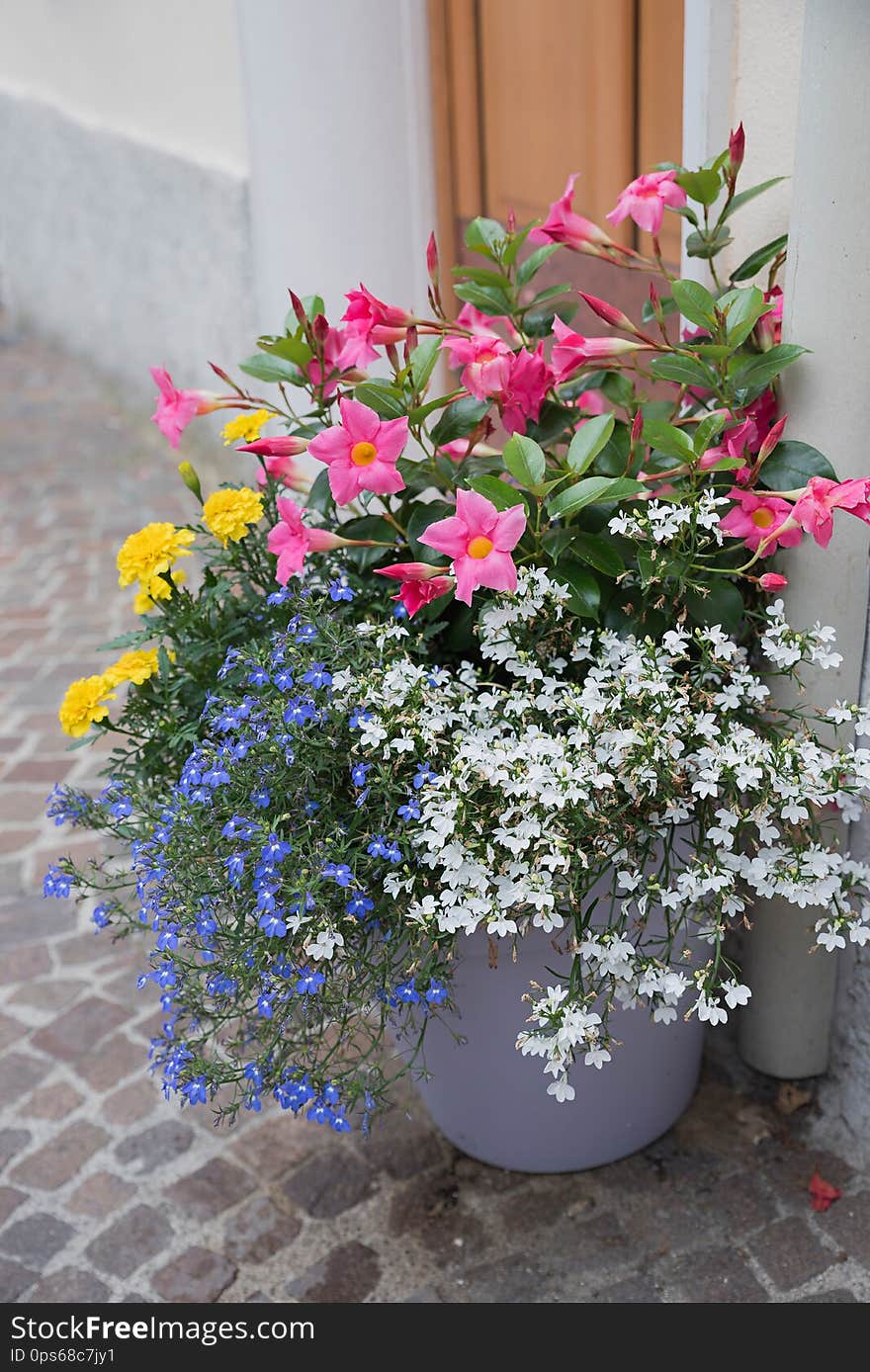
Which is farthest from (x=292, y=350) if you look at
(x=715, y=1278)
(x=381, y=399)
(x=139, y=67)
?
(x=139, y=67)

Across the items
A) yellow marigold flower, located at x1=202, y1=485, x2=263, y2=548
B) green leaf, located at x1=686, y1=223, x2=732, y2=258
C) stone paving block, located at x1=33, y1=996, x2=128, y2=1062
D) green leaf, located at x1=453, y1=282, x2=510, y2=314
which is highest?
green leaf, located at x1=686, y1=223, x2=732, y2=258

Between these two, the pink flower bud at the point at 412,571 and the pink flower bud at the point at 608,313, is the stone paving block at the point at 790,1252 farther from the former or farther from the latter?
the pink flower bud at the point at 608,313

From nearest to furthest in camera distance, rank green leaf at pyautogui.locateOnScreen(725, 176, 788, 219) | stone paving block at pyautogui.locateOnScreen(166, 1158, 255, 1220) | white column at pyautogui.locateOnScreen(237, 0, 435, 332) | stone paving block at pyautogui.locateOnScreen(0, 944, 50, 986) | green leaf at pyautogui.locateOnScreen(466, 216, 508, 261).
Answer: green leaf at pyautogui.locateOnScreen(725, 176, 788, 219) → green leaf at pyautogui.locateOnScreen(466, 216, 508, 261) → stone paving block at pyautogui.locateOnScreen(166, 1158, 255, 1220) → stone paving block at pyautogui.locateOnScreen(0, 944, 50, 986) → white column at pyautogui.locateOnScreen(237, 0, 435, 332)

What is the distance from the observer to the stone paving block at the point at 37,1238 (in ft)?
7.61

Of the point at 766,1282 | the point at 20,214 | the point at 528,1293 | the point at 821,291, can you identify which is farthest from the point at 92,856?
the point at 20,214

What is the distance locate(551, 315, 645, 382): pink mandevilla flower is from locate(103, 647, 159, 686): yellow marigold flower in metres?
0.82

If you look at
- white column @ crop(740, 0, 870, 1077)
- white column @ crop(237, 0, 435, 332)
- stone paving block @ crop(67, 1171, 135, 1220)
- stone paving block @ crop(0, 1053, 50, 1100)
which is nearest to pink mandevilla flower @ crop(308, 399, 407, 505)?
white column @ crop(740, 0, 870, 1077)

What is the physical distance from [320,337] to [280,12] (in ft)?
6.31

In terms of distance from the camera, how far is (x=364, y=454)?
1.95m

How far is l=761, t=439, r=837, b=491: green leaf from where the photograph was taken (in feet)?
6.44

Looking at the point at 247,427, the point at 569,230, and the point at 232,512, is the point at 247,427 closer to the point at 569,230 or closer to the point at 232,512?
the point at 232,512

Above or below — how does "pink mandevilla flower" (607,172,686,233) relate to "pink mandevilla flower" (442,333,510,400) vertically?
above

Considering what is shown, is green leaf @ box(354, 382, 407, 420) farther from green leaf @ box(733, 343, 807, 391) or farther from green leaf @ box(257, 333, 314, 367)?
green leaf @ box(733, 343, 807, 391)

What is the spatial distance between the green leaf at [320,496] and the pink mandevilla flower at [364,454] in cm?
25
